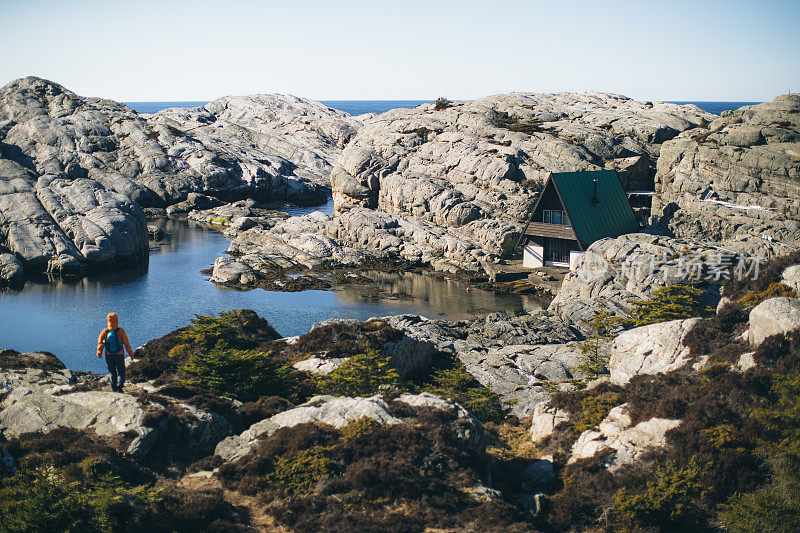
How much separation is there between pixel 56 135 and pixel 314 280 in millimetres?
63230

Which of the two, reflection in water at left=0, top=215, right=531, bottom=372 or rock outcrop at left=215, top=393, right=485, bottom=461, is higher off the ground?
rock outcrop at left=215, top=393, right=485, bottom=461

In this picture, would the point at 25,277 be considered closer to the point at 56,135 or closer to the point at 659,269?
the point at 56,135

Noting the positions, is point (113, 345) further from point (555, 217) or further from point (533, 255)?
point (533, 255)

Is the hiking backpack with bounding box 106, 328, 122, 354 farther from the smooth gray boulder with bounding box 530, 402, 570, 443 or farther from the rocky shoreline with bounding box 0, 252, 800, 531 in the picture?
the smooth gray boulder with bounding box 530, 402, 570, 443

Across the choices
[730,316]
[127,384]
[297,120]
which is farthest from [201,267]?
[297,120]

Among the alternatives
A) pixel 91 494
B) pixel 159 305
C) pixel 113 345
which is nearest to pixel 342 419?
pixel 91 494

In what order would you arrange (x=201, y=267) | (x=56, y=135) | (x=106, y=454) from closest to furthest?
(x=106, y=454) → (x=201, y=267) → (x=56, y=135)

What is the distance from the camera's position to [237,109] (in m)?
156

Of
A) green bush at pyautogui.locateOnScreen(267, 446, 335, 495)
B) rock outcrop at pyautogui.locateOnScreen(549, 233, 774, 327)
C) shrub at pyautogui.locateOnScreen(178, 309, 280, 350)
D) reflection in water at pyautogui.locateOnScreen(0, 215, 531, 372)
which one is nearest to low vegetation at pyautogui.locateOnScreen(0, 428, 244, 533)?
green bush at pyautogui.locateOnScreen(267, 446, 335, 495)

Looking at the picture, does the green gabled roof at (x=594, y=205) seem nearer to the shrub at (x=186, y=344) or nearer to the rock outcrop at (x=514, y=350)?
the rock outcrop at (x=514, y=350)

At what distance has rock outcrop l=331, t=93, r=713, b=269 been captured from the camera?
69.5m

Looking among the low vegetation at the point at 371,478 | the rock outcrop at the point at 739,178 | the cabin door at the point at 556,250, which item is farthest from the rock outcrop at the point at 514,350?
the rock outcrop at the point at 739,178

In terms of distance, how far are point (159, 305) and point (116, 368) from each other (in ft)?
111

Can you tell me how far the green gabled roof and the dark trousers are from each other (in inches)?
1645
